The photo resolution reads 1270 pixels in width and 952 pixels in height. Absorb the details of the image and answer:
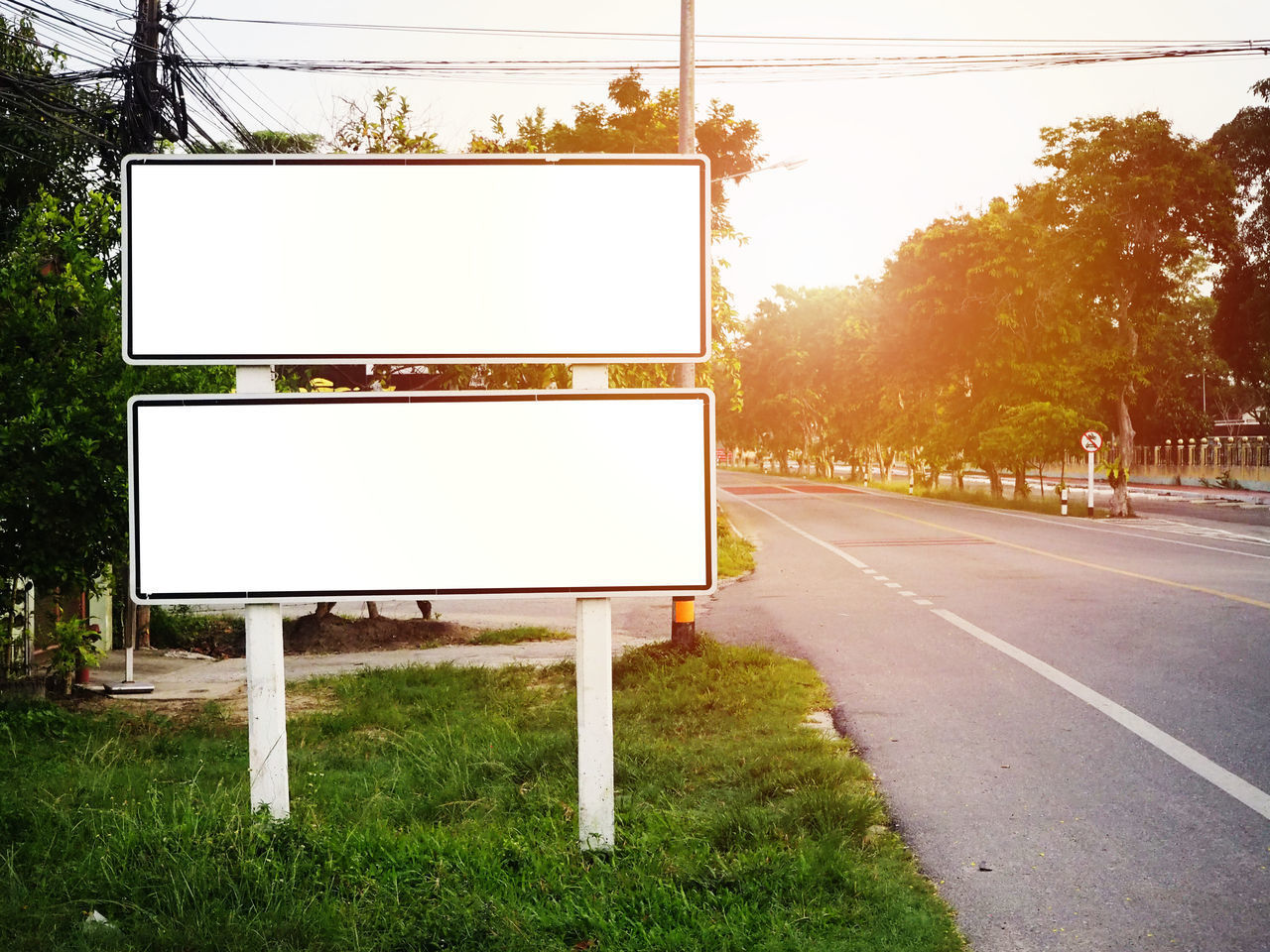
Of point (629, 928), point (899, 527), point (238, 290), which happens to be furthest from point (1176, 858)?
point (899, 527)

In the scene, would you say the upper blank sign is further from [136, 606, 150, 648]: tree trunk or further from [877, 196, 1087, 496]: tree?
[877, 196, 1087, 496]: tree

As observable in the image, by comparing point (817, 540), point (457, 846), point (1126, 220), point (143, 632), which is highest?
point (1126, 220)

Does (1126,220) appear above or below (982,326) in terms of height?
above

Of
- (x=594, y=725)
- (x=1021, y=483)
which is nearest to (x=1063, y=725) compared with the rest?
(x=594, y=725)

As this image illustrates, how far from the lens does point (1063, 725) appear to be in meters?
7.51

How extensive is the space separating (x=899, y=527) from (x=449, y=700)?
22.1 metres

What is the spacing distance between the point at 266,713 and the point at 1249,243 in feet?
144

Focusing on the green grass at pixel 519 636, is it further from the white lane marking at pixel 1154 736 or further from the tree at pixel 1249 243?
the tree at pixel 1249 243

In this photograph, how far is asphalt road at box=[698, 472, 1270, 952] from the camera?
14.7 feet

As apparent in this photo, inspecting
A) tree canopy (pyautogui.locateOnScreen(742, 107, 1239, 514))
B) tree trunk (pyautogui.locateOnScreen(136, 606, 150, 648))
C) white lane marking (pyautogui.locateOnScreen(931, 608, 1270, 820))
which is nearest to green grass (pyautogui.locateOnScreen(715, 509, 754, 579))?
white lane marking (pyautogui.locateOnScreen(931, 608, 1270, 820))

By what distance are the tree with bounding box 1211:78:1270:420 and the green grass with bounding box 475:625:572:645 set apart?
34.0 meters

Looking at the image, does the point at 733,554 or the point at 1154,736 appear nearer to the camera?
the point at 1154,736

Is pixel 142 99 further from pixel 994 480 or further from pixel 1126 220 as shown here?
pixel 994 480

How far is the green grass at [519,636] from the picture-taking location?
13070mm
